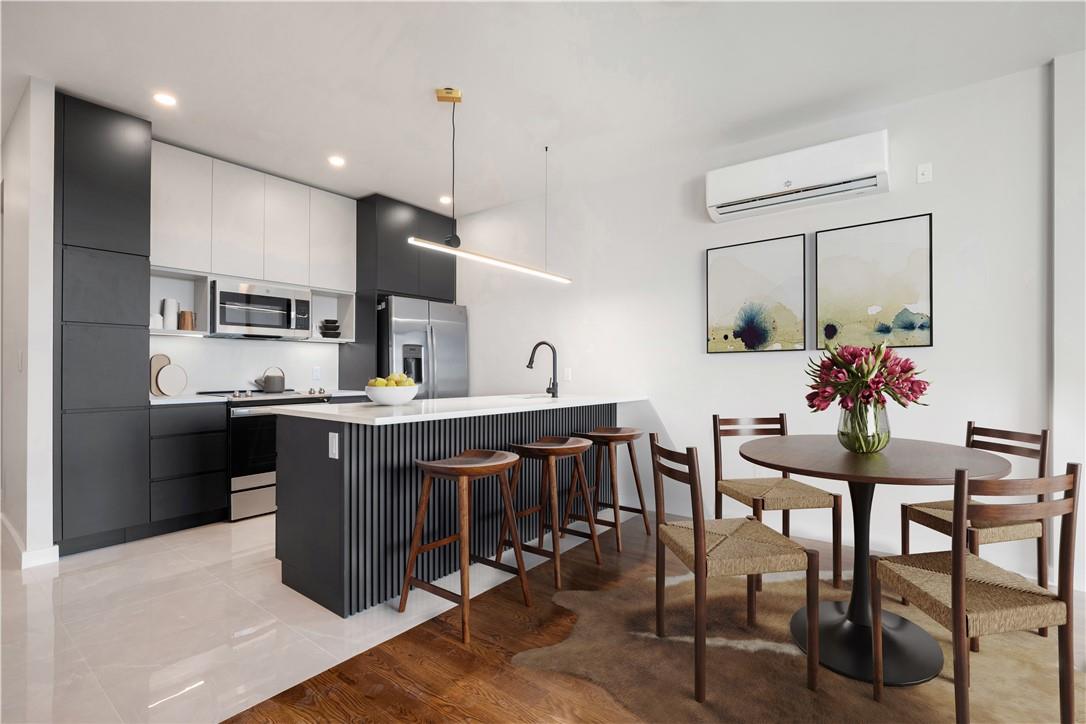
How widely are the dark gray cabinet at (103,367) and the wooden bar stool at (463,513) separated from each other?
87.7 inches

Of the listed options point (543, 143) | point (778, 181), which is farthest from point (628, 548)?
point (543, 143)

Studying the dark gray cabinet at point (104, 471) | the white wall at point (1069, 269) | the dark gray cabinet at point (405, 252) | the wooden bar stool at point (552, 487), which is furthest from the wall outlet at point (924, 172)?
the dark gray cabinet at point (104, 471)

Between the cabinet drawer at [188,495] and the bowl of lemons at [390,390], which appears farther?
the cabinet drawer at [188,495]

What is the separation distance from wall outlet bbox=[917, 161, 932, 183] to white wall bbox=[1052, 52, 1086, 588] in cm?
52

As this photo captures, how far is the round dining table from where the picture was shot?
173 cm

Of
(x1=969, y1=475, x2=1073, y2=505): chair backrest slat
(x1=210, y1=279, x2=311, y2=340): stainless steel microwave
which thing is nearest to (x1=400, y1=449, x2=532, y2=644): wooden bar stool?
(x1=969, y1=475, x2=1073, y2=505): chair backrest slat

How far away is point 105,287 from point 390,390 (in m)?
2.05

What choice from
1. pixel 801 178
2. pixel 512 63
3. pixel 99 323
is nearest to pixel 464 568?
pixel 512 63

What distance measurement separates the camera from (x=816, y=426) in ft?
11.0

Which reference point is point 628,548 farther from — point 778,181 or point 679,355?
point 778,181

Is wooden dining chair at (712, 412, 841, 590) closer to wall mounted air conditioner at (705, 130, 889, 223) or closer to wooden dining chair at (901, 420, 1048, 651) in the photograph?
wooden dining chair at (901, 420, 1048, 651)

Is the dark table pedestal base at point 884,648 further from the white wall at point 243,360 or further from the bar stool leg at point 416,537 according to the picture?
the white wall at point 243,360

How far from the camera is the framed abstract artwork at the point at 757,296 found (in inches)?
134

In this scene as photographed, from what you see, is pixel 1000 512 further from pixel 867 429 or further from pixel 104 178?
pixel 104 178
